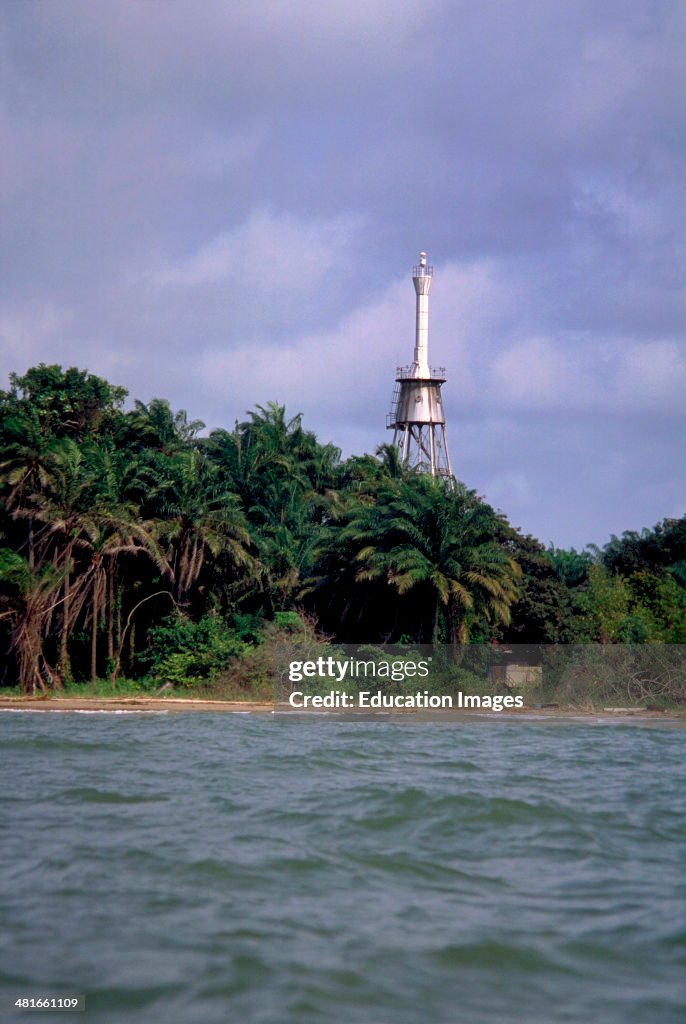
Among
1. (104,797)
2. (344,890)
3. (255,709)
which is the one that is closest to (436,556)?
(255,709)

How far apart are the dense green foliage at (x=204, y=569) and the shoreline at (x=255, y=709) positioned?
4.77 feet

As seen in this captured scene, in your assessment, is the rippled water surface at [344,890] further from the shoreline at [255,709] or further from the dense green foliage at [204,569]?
the dense green foliage at [204,569]

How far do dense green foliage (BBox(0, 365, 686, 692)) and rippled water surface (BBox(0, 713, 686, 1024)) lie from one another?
17233 mm

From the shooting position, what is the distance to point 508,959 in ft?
24.0

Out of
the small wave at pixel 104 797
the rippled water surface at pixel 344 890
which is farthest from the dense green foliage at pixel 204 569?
the small wave at pixel 104 797

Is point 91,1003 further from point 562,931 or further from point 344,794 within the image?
point 344,794

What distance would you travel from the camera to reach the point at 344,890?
9.16 m

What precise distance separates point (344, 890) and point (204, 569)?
29122mm

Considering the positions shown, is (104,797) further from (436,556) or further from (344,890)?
(436,556)

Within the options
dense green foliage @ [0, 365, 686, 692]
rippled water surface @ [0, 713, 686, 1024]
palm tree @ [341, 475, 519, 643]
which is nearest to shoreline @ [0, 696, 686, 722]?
dense green foliage @ [0, 365, 686, 692]

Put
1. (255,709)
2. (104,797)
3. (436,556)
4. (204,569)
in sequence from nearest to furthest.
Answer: (104,797) → (255,709) → (436,556) → (204,569)

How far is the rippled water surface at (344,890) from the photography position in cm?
657

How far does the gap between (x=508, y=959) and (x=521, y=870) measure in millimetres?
2837

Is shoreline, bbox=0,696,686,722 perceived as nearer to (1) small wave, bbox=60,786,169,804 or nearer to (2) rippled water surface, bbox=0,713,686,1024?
(2) rippled water surface, bbox=0,713,686,1024
